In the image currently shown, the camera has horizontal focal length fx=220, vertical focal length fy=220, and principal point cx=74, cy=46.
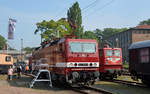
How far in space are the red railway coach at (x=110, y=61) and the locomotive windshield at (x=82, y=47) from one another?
17.7ft

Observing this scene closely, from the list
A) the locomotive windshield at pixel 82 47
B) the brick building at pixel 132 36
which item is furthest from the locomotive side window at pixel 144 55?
the brick building at pixel 132 36

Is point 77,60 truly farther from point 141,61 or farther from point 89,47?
point 141,61

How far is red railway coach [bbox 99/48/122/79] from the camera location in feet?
62.2

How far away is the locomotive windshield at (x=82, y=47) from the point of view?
526 inches

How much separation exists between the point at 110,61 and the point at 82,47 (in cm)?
617

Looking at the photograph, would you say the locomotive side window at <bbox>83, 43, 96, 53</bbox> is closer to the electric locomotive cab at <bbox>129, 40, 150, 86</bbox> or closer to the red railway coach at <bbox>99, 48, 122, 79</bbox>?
the electric locomotive cab at <bbox>129, 40, 150, 86</bbox>

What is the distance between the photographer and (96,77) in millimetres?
13805

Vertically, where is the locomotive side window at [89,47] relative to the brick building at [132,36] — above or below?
below

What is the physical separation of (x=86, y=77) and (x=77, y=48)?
6.11ft

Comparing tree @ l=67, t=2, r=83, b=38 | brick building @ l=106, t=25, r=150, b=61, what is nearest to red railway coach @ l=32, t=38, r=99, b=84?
tree @ l=67, t=2, r=83, b=38

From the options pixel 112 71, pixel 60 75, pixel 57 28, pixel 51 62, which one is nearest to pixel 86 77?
pixel 60 75

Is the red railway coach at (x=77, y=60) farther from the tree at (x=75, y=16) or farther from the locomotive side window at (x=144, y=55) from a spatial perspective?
the tree at (x=75, y=16)

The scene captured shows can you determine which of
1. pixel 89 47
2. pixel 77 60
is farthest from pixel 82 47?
pixel 77 60

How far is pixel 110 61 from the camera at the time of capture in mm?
19094
